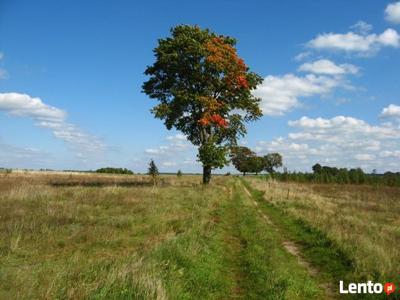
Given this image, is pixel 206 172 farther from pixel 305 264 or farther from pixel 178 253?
pixel 178 253

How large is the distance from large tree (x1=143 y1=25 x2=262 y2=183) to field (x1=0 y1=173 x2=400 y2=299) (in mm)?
16220

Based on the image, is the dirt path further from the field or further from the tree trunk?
the tree trunk

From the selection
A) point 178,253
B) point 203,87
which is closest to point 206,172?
point 203,87

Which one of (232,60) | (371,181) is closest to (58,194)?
(232,60)

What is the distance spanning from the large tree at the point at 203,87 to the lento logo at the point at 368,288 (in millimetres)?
26349

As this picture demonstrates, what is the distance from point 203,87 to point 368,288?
29.7 m

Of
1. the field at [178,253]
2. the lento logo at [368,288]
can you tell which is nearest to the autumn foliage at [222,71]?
the field at [178,253]

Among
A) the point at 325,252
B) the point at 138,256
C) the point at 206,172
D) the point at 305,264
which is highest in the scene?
the point at 206,172

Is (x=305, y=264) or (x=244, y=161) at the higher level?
(x=244, y=161)

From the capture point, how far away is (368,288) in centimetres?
924

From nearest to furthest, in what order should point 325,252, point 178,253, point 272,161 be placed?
point 178,253, point 325,252, point 272,161

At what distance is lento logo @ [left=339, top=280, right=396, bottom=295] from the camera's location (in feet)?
29.5

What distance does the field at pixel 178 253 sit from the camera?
324 inches

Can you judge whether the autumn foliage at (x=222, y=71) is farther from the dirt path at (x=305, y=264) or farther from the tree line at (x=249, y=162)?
the tree line at (x=249, y=162)
